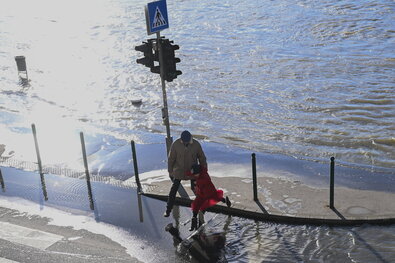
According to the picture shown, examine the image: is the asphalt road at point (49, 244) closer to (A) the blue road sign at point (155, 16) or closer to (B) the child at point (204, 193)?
(B) the child at point (204, 193)

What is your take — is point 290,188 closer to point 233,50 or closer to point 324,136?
point 324,136

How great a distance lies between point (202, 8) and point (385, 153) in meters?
31.9

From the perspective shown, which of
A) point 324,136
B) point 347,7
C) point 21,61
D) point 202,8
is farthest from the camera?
point 202,8

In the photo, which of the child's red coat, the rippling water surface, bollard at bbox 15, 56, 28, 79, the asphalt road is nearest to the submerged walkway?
the child's red coat

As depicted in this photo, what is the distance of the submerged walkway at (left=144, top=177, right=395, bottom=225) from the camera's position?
32.4 feet

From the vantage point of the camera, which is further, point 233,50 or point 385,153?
point 233,50

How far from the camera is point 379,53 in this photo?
2641cm

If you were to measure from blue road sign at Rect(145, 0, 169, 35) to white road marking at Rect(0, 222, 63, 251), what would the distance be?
14.3 feet

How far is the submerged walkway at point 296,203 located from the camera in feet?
32.4

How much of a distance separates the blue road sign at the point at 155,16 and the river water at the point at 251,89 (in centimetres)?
416

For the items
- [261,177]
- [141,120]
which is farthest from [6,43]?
[261,177]

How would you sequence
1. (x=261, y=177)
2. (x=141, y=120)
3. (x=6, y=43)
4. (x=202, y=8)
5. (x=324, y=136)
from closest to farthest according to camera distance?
(x=261, y=177) → (x=324, y=136) → (x=141, y=120) → (x=6, y=43) → (x=202, y=8)

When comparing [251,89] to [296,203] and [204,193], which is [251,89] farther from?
[204,193]

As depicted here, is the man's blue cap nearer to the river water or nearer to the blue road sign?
the river water
